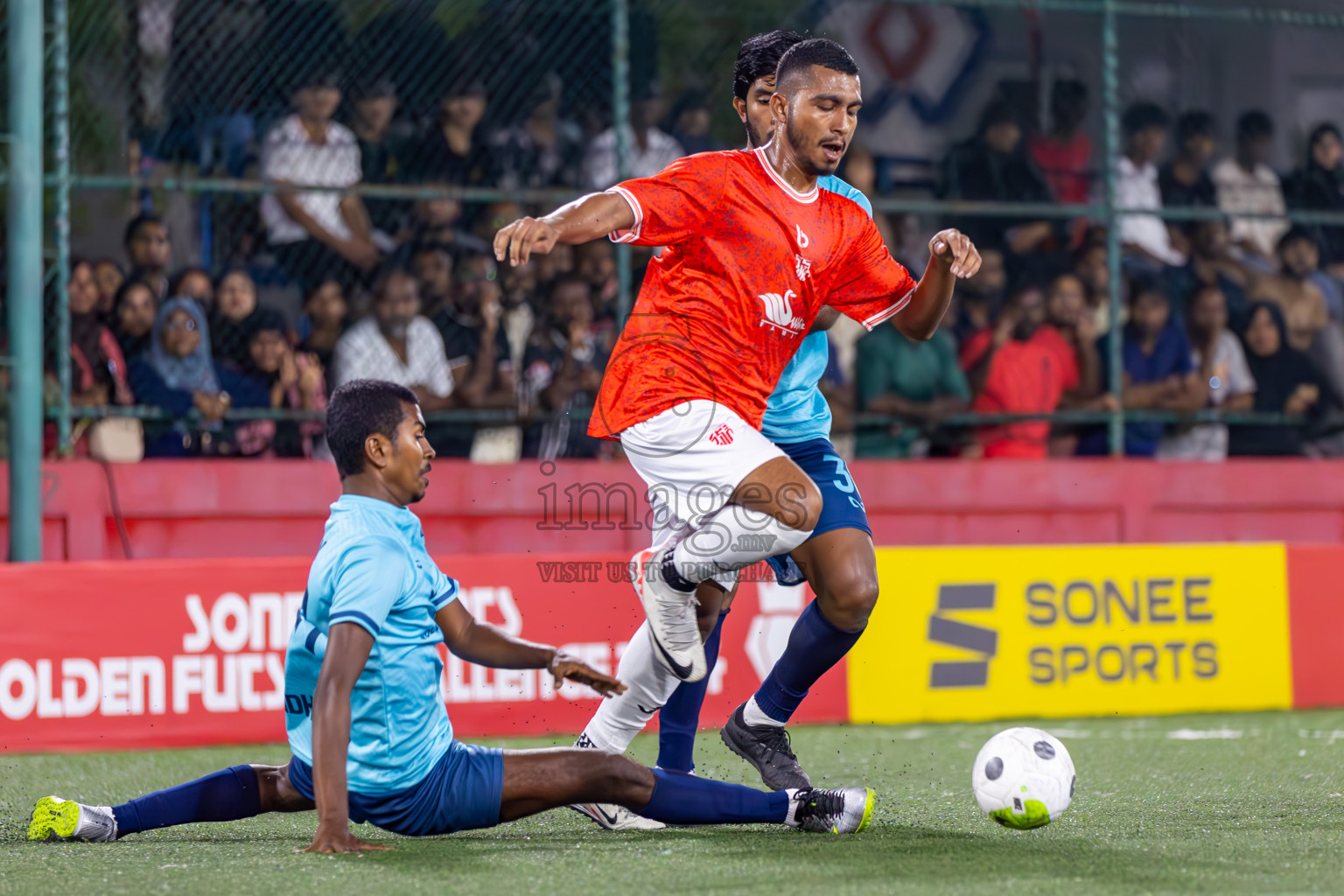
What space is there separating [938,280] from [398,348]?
4237mm

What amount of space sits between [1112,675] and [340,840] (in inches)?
203

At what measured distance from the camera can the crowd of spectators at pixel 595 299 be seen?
799cm

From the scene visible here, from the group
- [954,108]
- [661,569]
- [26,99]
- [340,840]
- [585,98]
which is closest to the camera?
[340,840]

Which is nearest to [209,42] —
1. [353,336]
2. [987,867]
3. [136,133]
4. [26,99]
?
[136,133]

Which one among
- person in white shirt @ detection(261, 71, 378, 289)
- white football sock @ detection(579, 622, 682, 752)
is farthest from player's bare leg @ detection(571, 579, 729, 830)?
person in white shirt @ detection(261, 71, 378, 289)

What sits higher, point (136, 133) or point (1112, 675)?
point (136, 133)

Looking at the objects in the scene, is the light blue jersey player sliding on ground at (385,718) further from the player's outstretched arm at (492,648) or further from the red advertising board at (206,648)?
the red advertising board at (206,648)

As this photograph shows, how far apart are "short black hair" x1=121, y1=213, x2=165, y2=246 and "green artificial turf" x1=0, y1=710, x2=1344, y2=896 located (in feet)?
9.92

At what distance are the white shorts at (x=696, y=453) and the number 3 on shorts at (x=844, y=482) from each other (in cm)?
42

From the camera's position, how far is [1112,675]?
7863 millimetres

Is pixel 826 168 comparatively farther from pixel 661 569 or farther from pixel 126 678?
pixel 126 678

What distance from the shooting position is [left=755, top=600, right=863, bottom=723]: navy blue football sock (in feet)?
15.2

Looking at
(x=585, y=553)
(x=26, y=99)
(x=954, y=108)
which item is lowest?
(x=585, y=553)

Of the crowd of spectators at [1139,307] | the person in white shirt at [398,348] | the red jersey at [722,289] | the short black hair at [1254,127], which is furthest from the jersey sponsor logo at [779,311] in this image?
the short black hair at [1254,127]
